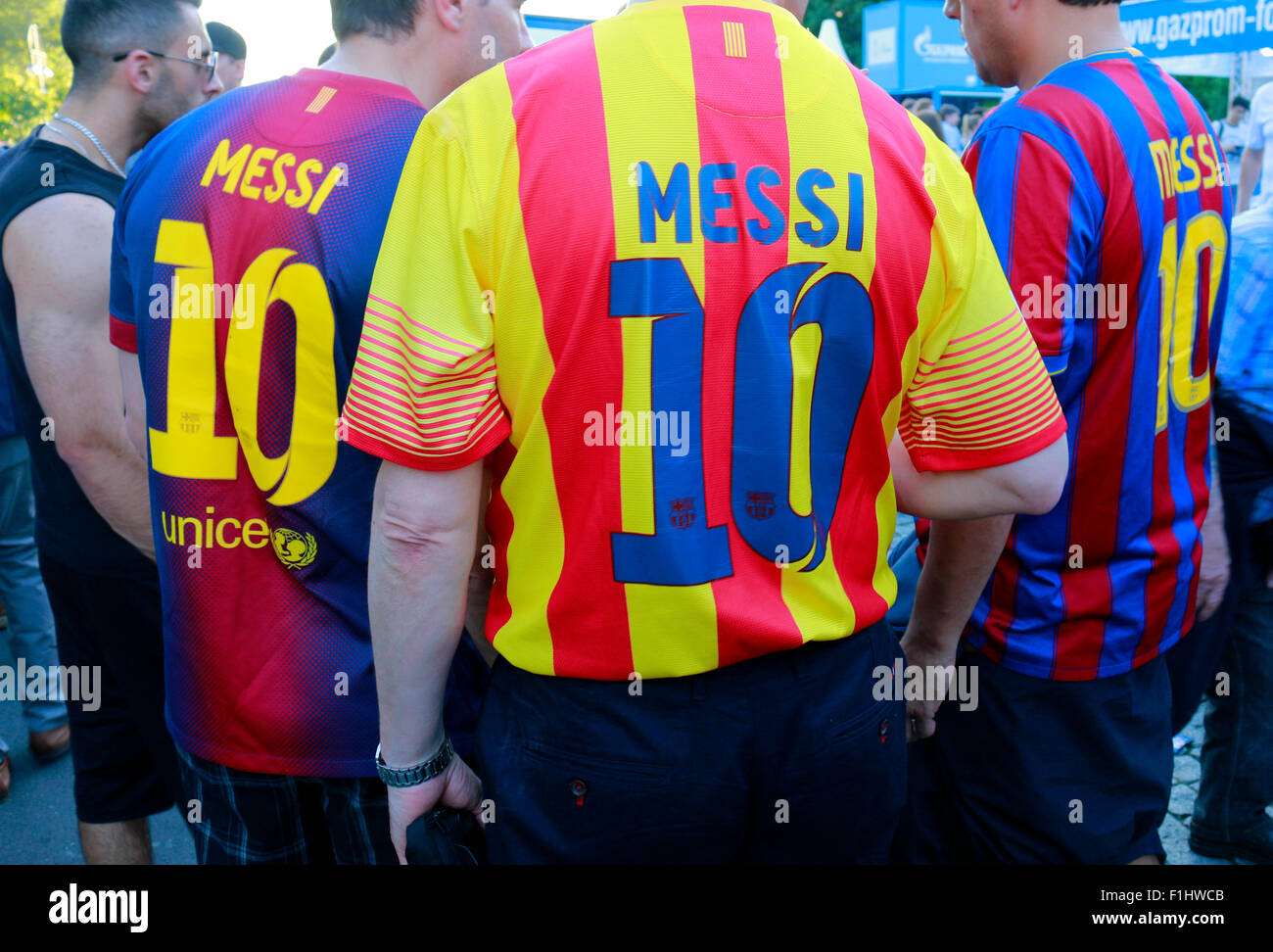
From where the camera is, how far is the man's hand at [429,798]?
149 cm

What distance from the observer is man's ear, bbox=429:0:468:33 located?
176cm

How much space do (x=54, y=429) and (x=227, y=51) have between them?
3.54 metres

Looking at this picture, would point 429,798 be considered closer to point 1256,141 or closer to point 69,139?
point 69,139

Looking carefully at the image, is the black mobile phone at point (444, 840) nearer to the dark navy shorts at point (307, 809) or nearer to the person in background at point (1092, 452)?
the dark navy shorts at point (307, 809)

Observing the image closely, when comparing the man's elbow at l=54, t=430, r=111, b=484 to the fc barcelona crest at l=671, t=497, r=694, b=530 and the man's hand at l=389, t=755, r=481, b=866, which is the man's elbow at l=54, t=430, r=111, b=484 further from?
the fc barcelona crest at l=671, t=497, r=694, b=530

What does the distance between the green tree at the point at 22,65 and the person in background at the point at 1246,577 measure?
2040 centimetres

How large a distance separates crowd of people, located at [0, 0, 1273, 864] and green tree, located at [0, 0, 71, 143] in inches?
773

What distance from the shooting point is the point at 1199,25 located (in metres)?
8.93

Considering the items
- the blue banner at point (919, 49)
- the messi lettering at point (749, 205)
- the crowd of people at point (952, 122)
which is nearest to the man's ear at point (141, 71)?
the messi lettering at point (749, 205)

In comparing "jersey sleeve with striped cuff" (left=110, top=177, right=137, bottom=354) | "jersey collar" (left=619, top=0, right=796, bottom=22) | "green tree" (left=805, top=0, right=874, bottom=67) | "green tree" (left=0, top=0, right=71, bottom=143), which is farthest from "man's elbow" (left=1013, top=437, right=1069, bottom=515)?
"green tree" (left=805, top=0, right=874, bottom=67)

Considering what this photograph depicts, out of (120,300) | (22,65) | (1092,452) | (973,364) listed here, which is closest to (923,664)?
(1092,452)

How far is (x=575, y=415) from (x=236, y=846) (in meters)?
1.18

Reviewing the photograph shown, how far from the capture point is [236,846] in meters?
1.87
